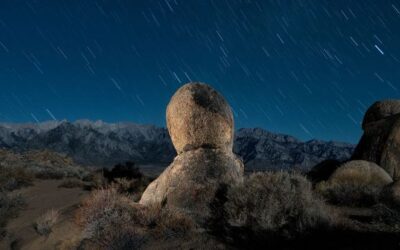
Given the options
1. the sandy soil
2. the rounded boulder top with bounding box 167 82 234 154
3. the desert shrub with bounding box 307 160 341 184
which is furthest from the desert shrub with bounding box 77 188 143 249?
the desert shrub with bounding box 307 160 341 184

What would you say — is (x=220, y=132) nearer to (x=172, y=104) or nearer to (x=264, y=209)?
(x=172, y=104)

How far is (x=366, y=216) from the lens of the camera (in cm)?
1109

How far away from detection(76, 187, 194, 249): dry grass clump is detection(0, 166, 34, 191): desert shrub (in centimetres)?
923

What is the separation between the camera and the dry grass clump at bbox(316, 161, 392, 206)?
520 inches

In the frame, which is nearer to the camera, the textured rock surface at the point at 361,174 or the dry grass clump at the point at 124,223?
the dry grass clump at the point at 124,223

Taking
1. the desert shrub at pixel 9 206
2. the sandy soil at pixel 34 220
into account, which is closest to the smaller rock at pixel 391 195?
the sandy soil at pixel 34 220

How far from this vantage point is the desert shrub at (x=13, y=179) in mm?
19656

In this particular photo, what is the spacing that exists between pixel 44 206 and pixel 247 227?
9.03 metres

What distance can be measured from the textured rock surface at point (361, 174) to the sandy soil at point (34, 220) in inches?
347

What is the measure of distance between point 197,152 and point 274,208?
385 cm

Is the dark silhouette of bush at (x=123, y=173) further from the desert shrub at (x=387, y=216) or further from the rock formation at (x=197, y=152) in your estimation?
the desert shrub at (x=387, y=216)

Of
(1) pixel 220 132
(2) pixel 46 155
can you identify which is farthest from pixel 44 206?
(2) pixel 46 155

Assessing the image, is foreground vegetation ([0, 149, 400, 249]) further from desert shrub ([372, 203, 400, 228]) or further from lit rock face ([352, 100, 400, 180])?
lit rock face ([352, 100, 400, 180])

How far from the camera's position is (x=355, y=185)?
563 inches
